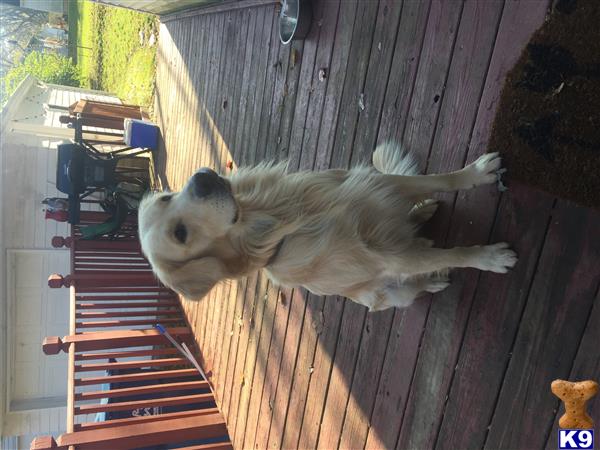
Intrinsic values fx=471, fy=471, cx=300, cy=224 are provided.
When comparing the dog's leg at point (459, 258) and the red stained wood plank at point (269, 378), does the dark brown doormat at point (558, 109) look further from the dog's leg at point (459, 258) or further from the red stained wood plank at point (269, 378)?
the red stained wood plank at point (269, 378)

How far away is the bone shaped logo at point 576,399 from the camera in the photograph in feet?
4.97

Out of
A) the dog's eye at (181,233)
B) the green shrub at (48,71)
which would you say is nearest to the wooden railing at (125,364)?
the dog's eye at (181,233)

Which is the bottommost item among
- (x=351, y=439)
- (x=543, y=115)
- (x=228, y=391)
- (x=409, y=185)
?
(x=228, y=391)

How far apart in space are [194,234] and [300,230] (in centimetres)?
40

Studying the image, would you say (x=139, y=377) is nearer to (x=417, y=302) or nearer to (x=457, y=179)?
(x=417, y=302)

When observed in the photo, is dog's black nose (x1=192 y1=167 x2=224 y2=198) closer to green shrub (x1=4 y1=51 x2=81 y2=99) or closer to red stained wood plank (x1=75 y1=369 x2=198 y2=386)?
red stained wood plank (x1=75 y1=369 x2=198 y2=386)

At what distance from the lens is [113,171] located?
596cm

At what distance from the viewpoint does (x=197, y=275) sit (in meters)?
1.79

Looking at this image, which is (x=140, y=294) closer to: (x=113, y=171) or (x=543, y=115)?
(x=113, y=171)

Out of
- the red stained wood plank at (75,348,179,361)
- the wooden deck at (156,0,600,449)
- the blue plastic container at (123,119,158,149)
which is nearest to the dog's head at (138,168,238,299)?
the wooden deck at (156,0,600,449)

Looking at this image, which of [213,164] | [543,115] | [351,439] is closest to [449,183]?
[543,115]

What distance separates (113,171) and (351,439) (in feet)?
15.2

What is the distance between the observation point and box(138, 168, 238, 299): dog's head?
5.56ft

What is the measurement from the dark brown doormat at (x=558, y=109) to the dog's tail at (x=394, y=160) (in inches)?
19.0
